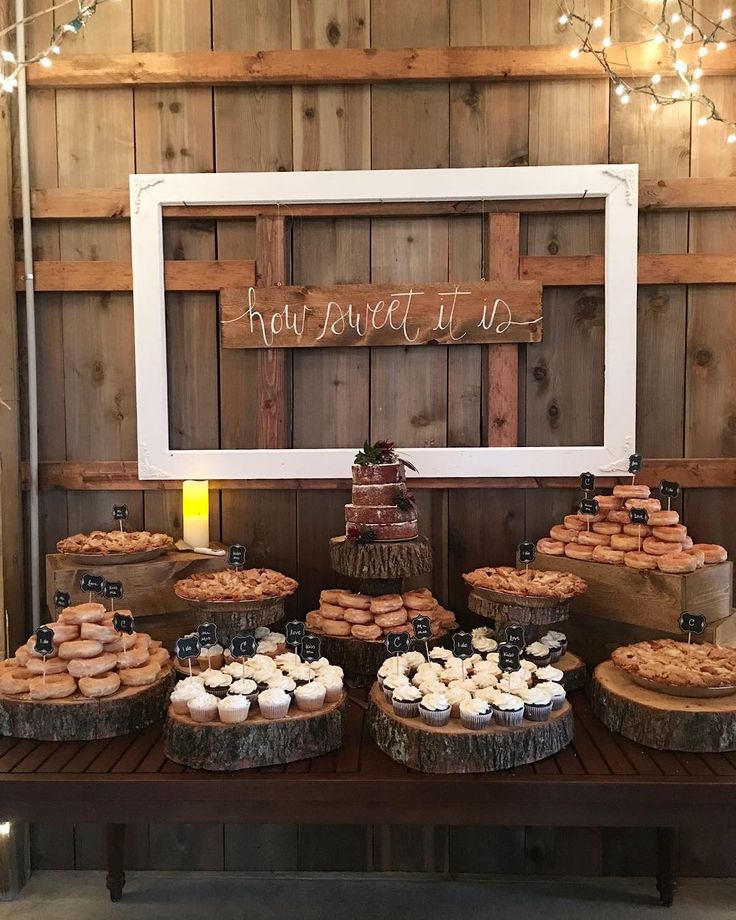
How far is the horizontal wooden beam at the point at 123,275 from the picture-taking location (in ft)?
10.1

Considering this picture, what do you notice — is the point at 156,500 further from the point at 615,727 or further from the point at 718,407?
the point at 718,407

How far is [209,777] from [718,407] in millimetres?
2541

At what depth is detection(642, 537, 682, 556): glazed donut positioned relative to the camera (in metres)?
2.62

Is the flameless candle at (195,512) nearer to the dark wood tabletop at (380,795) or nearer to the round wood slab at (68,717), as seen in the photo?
the round wood slab at (68,717)

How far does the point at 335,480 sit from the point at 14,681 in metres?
1.45

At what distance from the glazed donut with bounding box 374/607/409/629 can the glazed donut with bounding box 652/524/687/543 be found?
1.01 m

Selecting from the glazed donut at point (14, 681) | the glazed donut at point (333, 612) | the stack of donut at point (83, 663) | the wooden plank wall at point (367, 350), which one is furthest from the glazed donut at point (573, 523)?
the glazed donut at point (14, 681)

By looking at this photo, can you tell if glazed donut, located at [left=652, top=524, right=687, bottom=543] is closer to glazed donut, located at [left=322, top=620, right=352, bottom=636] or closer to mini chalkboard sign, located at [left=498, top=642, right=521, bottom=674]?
mini chalkboard sign, located at [left=498, top=642, right=521, bottom=674]

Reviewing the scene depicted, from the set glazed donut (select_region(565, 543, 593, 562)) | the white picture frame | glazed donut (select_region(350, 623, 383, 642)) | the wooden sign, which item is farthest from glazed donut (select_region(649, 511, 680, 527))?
glazed donut (select_region(350, 623, 383, 642))

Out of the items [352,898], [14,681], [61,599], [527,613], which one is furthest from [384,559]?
[352,898]

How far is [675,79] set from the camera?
302 cm

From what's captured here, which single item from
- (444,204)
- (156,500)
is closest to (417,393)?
(444,204)

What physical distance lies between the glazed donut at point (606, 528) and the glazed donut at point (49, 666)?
78.9 inches

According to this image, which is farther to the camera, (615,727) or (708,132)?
(708,132)
